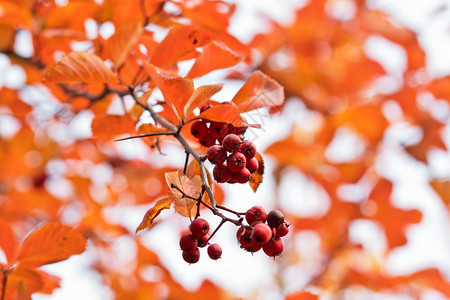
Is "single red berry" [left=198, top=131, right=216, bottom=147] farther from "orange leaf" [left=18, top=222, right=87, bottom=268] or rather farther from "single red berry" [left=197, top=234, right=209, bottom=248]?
"orange leaf" [left=18, top=222, right=87, bottom=268]

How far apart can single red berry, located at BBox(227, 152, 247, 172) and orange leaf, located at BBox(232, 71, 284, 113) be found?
18 centimetres

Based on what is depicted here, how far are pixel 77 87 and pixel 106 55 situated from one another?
501 mm

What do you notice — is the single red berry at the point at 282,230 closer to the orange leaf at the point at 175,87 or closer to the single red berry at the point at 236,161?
the single red berry at the point at 236,161

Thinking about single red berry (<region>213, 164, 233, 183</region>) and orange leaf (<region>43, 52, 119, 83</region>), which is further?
orange leaf (<region>43, 52, 119, 83</region>)

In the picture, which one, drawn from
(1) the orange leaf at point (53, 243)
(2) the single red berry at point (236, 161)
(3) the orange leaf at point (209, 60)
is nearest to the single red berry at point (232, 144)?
(2) the single red berry at point (236, 161)

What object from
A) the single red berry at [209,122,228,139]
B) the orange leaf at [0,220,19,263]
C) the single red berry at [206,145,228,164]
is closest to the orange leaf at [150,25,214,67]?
the single red berry at [209,122,228,139]

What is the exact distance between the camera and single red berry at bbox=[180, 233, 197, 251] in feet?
2.46

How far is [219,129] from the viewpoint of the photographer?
35.4 inches

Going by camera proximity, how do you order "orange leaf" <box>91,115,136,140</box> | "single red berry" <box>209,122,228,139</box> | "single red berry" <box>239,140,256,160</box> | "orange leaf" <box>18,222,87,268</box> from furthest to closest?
"orange leaf" <box>91,115,136,140</box> → "orange leaf" <box>18,222,87,268</box> → "single red berry" <box>209,122,228,139</box> → "single red berry" <box>239,140,256,160</box>

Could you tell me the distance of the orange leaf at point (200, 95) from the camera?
0.86 metres

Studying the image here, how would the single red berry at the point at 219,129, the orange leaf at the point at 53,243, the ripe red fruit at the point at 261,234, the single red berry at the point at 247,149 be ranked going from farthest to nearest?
the orange leaf at the point at 53,243 → the single red berry at the point at 219,129 → the single red berry at the point at 247,149 → the ripe red fruit at the point at 261,234

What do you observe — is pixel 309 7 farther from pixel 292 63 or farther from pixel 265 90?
pixel 265 90

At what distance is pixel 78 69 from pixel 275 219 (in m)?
0.57

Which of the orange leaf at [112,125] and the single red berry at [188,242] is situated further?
the orange leaf at [112,125]
